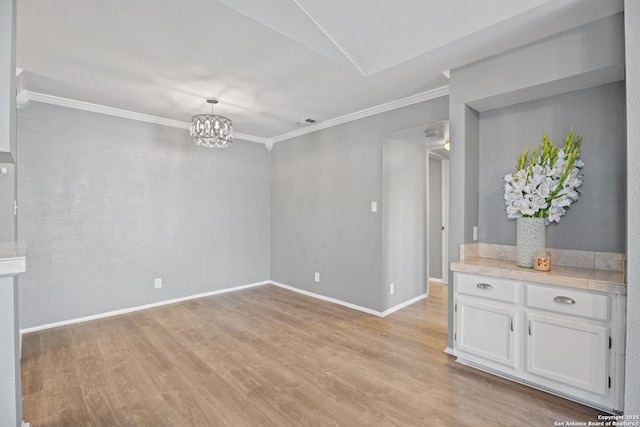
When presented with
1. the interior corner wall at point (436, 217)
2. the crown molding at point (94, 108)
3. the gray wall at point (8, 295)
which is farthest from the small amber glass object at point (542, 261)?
the crown molding at point (94, 108)

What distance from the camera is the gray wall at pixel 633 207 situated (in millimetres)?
1620

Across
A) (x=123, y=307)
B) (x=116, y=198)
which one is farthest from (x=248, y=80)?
(x=123, y=307)

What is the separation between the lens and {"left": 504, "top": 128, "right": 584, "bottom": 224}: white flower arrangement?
2227 millimetres

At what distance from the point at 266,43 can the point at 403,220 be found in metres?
2.71

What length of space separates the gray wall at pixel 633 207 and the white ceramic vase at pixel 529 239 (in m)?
0.63

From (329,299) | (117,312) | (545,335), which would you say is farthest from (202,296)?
(545,335)

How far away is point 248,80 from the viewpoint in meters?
2.91

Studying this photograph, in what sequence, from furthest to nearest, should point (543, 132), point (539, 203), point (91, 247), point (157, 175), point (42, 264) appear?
point (157, 175), point (91, 247), point (42, 264), point (543, 132), point (539, 203)

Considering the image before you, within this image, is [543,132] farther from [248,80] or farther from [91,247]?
[91,247]

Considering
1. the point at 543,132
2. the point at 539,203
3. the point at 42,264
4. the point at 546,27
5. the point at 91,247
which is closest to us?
the point at 546,27

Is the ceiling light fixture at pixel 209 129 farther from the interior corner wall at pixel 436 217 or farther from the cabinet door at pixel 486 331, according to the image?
the interior corner wall at pixel 436 217

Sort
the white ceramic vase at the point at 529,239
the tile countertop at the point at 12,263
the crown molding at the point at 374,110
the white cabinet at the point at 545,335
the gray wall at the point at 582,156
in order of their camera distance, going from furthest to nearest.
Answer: the crown molding at the point at 374,110 → the white ceramic vase at the point at 529,239 → the gray wall at the point at 582,156 → the white cabinet at the point at 545,335 → the tile countertop at the point at 12,263

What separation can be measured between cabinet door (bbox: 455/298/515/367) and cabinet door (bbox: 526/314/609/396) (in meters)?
0.13

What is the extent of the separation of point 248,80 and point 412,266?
10.1 feet
